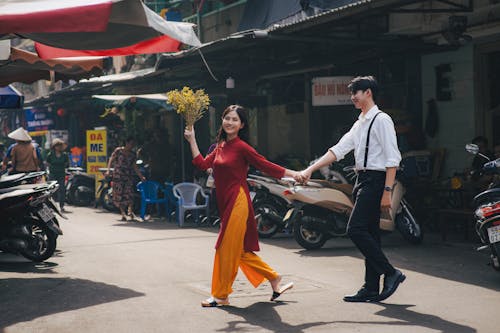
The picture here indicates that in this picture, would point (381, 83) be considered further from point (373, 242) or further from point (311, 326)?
point (311, 326)

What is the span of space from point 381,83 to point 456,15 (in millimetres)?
3226

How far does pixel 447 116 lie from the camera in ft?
48.7

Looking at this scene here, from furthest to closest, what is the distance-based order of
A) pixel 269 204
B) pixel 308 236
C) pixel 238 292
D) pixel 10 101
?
pixel 10 101, pixel 269 204, pixel 308 236, pixel 238 292

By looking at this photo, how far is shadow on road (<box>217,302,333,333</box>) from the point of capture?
6.23 m

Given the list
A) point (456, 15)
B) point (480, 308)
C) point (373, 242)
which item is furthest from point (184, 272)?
point (456, 15)

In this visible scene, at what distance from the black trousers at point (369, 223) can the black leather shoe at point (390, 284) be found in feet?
0.17

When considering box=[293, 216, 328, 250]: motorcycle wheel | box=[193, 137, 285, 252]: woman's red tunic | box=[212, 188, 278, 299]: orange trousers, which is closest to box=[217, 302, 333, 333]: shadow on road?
box=[212, 188, 278, 299]: orange trousers

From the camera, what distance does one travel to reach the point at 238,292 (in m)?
7.99

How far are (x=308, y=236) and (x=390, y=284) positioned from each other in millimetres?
4332

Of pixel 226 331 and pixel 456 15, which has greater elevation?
pixel 456 15

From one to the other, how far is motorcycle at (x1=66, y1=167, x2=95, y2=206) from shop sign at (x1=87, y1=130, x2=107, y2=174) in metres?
0.53

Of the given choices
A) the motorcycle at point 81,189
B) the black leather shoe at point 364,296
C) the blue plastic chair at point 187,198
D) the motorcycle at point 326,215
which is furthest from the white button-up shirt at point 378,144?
the motorcycle at point 81,189

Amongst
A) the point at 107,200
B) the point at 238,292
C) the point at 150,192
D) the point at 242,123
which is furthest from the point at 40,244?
the point at 107,200

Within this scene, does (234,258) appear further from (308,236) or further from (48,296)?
(308,236)
